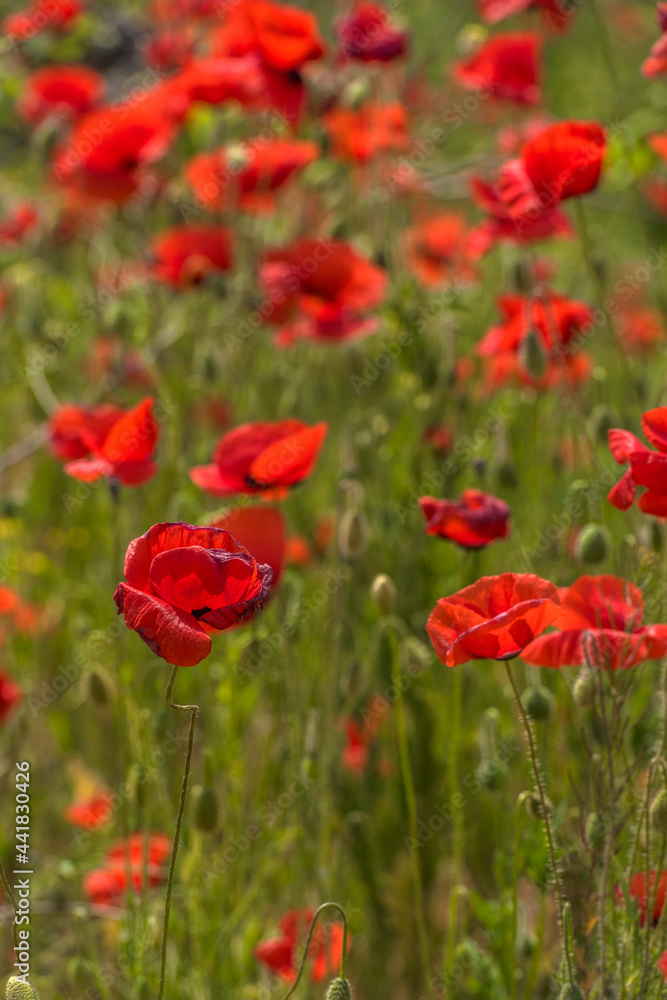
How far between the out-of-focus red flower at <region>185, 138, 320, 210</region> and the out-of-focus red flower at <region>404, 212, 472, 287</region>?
42cm

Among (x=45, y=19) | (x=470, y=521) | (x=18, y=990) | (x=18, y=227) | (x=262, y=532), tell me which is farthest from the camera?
(x=18, y=227)

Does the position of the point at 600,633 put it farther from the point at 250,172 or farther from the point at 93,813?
the point at 250,172

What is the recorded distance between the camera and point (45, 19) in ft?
7.56

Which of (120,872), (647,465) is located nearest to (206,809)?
(120,872)

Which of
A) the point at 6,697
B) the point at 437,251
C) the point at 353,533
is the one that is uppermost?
the point at 353,533

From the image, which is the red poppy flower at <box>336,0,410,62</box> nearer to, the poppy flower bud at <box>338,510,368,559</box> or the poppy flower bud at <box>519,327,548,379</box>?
the poppy flower bud at <box>519,327,548,379</box>

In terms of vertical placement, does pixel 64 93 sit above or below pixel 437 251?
above

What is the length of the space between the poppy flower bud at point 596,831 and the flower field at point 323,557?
0.05 ft

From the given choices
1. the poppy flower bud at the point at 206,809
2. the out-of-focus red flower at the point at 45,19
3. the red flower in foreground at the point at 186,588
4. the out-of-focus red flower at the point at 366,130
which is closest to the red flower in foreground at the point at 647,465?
the red flower in foreground at the point at 186,588

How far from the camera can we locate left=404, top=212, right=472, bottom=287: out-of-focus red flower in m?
2.49

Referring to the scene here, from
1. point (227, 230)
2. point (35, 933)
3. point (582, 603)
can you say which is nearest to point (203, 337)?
point (227, 230)

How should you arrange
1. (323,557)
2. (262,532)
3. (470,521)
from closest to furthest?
(470,521)
(262,532)
(323,557)

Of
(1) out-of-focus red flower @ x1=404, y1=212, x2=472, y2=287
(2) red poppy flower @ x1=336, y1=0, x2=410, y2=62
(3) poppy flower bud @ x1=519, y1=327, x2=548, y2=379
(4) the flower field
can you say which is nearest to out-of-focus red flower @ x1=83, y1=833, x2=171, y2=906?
(4) the flower field

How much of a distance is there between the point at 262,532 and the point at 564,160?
0.53 m
